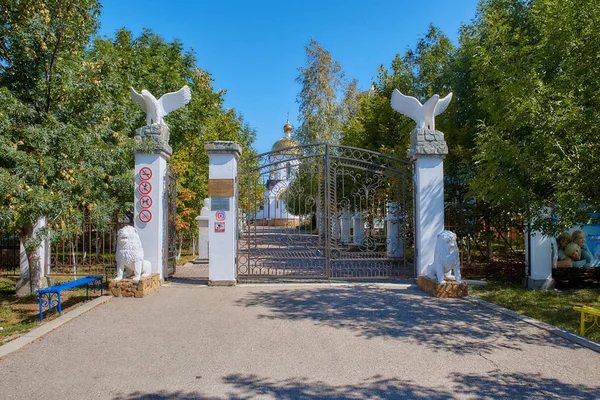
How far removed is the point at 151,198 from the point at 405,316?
541cm

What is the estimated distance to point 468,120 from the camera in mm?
12367

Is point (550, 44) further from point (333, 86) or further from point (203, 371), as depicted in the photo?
point (333, 86)

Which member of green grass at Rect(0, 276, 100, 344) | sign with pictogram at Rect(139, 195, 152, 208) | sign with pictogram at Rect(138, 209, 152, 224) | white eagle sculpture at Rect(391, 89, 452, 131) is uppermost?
white eagle sculpture at Rect(391, 89, 452, 131)

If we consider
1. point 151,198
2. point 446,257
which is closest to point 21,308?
point 151,198

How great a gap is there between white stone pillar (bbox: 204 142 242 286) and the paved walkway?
1919 mm

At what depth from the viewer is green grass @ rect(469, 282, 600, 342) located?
20.3 ft

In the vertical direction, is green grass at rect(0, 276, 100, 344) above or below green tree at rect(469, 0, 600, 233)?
below

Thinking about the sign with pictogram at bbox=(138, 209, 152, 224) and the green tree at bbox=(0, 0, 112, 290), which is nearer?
the green tree at bbox=(0, 0, 112, 290)

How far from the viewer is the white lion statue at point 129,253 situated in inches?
A: 295

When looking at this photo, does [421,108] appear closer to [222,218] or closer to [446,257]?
[446,257]

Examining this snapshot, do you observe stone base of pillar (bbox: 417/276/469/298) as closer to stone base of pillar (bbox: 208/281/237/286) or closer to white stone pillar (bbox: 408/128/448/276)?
white stone pillar (bbox: 408/128/448/276)

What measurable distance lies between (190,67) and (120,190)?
960 centimetres

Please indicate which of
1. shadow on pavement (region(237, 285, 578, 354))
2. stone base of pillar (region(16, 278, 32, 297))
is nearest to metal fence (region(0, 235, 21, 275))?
stone base of pillar (region(16, 278, 32, 297))

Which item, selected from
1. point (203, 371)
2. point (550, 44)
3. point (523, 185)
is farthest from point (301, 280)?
point (550, 44)
